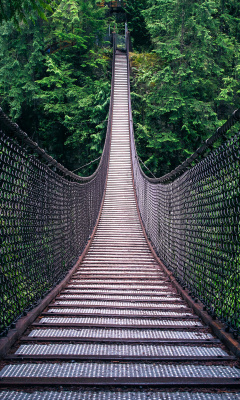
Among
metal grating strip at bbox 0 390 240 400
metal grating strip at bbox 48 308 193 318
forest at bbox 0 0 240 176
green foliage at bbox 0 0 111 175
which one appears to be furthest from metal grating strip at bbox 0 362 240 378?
green foliage at bbox 0 0 111 175

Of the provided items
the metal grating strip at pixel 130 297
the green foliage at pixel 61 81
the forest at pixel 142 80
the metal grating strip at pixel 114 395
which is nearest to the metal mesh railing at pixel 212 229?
the metal grating strip at pixel 130 297

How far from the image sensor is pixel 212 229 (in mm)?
2059

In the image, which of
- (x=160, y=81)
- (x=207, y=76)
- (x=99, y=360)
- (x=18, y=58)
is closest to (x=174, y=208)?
(x=99, y=360)

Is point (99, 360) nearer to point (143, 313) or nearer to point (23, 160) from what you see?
point (143, 313)

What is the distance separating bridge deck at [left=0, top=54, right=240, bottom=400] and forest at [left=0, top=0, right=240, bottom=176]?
9.98m

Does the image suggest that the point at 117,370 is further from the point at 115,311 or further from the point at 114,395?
the point at 115,311

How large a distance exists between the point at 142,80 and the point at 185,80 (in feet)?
6.26

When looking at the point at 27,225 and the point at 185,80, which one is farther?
the point at 185,80

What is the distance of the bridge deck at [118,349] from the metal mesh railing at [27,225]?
0.58 ft

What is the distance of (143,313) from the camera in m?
2.19

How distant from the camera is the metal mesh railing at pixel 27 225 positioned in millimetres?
1690

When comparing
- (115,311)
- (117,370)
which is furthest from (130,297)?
(117,370)

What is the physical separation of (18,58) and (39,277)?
13.4m

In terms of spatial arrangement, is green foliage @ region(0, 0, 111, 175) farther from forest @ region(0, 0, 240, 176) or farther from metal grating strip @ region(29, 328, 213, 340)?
metal grating strip @ region(29, 328, 213, 340)
